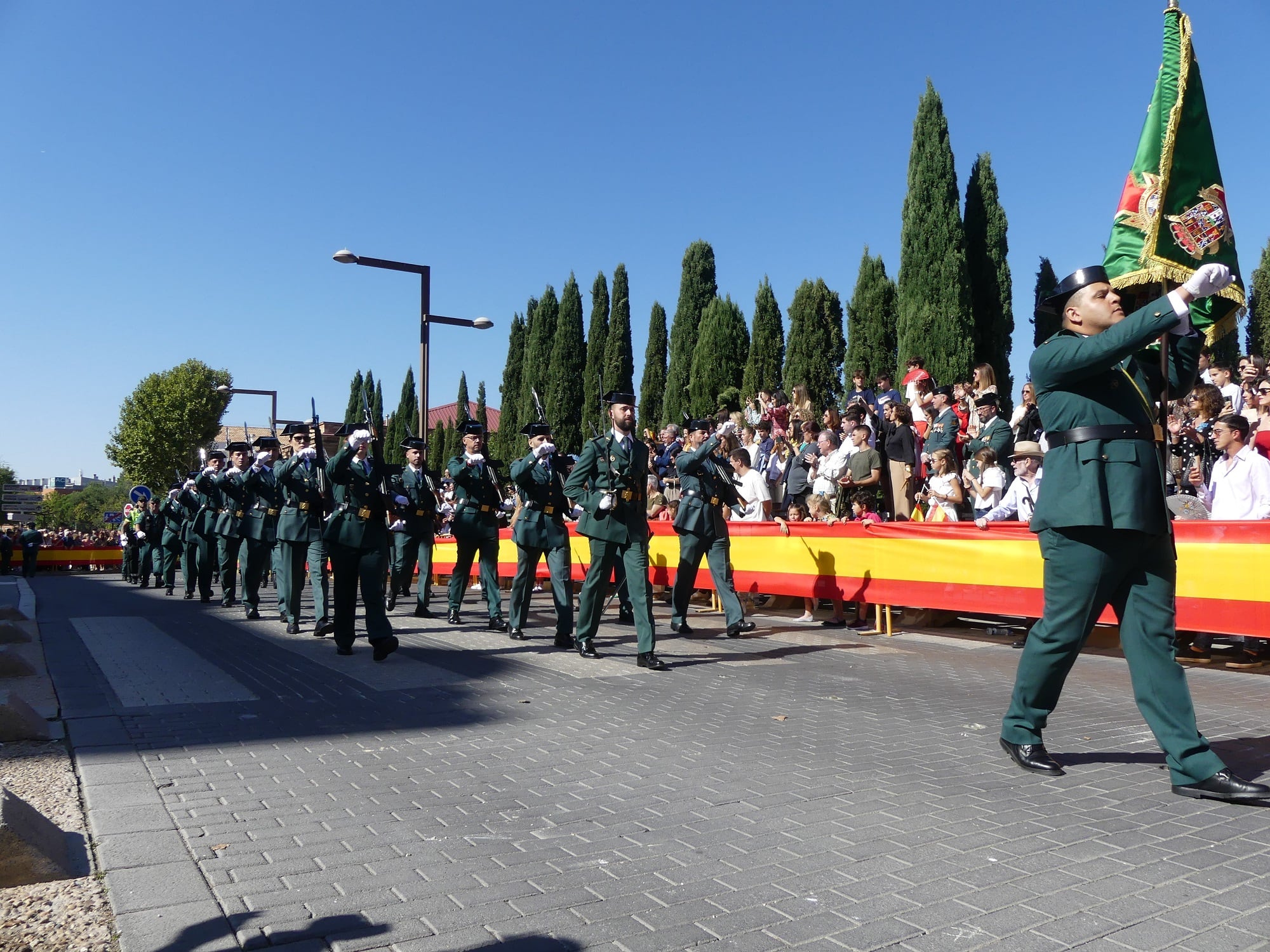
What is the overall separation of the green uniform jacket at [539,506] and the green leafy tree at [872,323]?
25133 mm

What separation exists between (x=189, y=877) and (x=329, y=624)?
24.4ft

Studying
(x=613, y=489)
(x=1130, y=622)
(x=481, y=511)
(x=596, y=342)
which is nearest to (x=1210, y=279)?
(x=1130, y=622)

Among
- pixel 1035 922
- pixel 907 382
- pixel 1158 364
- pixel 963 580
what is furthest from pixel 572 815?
pixel 907 382

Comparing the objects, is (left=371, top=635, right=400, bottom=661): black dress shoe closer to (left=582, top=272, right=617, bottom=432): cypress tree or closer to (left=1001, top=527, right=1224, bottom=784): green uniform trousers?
(left=1001, top=527, right=1224, bottom=784): green uniform trousers

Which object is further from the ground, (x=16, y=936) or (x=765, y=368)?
(x=765, y=368)

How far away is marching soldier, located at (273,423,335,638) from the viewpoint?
35.2 feet

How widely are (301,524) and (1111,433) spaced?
8.48 m

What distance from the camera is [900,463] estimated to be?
12734mm

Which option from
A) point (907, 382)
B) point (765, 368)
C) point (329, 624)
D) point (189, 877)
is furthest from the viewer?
point (765, 368)

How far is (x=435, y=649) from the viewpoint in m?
9.46

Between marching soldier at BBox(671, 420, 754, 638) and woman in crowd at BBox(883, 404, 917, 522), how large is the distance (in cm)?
276

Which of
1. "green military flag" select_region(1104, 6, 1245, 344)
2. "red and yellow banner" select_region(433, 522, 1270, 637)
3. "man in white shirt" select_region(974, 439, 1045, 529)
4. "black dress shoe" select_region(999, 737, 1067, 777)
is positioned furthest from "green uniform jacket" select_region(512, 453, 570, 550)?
"black dress shoe" select_region(999, 737, 1067, 777)

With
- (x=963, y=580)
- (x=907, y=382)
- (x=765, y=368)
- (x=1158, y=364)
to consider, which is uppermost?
(x=765, y=368)

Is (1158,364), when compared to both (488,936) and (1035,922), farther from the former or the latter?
(488,936)
